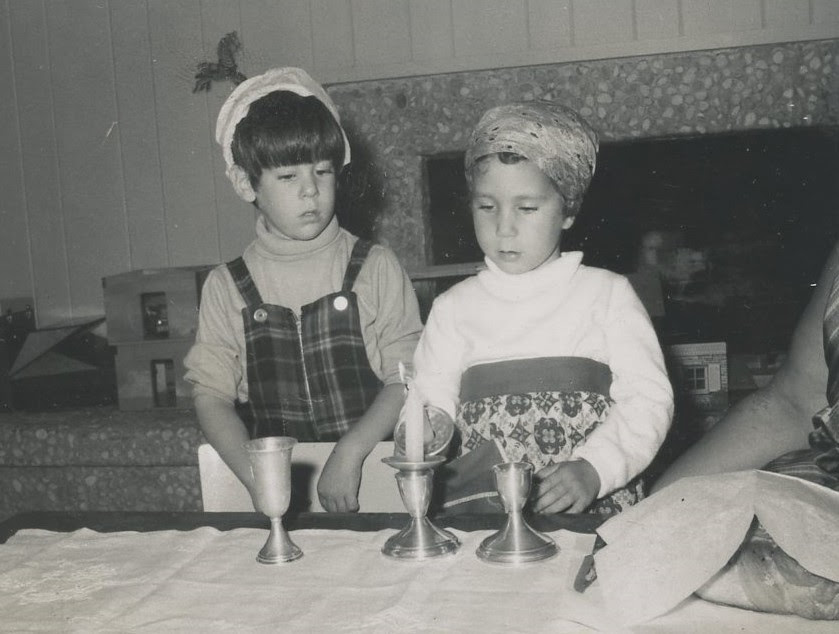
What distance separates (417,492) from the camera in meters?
1.12

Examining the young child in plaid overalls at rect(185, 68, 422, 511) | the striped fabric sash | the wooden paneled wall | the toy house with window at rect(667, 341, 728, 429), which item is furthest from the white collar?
the wooden paneled wall

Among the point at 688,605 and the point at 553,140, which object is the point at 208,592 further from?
the point at 553,140

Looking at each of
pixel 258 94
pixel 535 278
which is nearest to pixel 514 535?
pixel 535 278

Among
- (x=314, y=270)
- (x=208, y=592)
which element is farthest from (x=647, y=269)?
(x=208, y=592)

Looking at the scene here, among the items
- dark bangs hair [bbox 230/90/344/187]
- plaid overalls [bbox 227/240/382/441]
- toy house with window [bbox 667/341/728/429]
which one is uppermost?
dark bangs hair [bbox 230/90/344/187]

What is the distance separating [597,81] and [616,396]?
2088 mm

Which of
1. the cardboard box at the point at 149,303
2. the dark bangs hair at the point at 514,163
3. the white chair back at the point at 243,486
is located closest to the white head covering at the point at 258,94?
the dark bangs hair at the point at 514,163

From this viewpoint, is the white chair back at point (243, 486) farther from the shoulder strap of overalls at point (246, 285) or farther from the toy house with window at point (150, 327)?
the toy house with window at point (150, 327)

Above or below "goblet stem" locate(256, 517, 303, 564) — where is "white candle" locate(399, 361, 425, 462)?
above

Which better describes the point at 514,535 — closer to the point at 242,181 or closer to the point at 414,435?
the point at 414,435

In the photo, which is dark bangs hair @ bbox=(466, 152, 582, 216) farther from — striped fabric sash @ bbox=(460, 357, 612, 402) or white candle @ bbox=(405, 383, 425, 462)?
white candle @ bbox=(405, 383, 425, 462)

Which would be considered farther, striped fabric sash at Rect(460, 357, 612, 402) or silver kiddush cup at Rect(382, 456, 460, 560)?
striped fabric sash at Rect(460, 357, 612, 402)

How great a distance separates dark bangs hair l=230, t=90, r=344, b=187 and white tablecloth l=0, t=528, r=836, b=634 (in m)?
0.89

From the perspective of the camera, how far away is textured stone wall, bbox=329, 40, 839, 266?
322 cm
